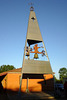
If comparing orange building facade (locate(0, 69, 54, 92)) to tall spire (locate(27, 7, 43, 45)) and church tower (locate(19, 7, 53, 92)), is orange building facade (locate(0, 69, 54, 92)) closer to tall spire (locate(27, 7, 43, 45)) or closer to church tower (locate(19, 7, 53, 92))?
church tower (locate(19, 7, 53, 92))

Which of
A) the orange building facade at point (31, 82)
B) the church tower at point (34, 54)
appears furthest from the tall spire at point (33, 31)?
the orange building facade at point (31, 82)

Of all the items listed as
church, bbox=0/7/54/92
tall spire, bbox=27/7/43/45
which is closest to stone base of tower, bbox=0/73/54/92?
church, bbox=0/7/54/92

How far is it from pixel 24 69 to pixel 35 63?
4.48ft

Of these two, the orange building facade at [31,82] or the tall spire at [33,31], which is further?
the orange building facade at [31,82]

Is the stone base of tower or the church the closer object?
the church

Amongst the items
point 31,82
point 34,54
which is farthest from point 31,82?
point 34,54

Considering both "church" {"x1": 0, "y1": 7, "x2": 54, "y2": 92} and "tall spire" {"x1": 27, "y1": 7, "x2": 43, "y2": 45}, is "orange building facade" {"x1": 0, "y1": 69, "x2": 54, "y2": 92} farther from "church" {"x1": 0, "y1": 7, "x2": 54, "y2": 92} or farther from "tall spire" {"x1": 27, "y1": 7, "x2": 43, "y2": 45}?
"tall spire" {"x1": 27, "y1": 7, "x2": 43, "y2": 45}

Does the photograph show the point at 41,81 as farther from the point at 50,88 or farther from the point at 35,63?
the point at 35,63

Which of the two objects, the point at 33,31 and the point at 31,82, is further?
the point at 31,82

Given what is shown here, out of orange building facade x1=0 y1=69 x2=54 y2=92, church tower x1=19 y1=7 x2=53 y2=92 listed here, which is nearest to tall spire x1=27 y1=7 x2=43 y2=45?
church tower x1=19 y1=7 x2=53 y2=92

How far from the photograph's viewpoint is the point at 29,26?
47.8 feet

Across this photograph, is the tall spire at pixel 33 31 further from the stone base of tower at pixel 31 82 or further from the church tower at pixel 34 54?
the stone base of tower at pixel 31 82

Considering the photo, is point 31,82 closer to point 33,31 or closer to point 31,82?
point 31,82

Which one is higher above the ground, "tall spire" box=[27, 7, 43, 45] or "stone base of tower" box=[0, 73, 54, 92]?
"tall spire" box=[27, 7, 43, 45]
